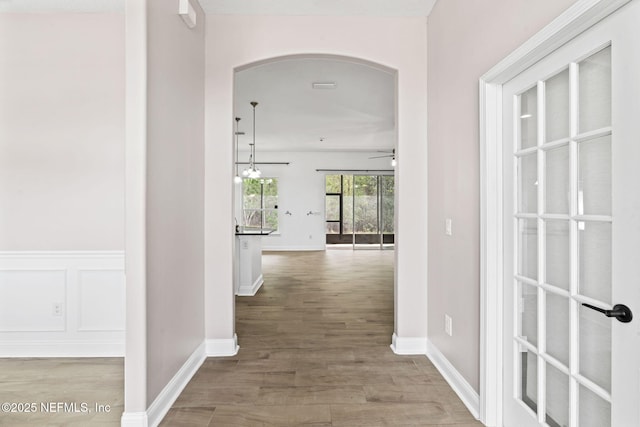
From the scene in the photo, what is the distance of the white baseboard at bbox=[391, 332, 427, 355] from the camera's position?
9.74 feet

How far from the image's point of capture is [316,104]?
5.75m

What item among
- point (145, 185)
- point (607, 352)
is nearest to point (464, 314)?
point (607, 352)

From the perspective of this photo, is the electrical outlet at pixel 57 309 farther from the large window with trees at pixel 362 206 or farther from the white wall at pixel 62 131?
the large window with trees at pixel 362 206

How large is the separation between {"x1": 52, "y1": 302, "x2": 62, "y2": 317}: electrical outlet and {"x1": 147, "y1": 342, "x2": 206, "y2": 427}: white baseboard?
1199mm

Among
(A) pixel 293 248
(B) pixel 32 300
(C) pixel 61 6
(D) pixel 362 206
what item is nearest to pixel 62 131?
(C) pixel 61 6

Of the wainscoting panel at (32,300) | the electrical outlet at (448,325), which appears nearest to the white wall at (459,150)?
the electrical outlet at (448,325)

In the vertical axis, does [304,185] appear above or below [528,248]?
above

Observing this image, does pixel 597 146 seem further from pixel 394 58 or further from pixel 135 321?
pixel 135 321

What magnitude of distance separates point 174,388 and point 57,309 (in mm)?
1408

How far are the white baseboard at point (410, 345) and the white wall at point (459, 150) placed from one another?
11cm

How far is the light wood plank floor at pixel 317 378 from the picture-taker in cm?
207

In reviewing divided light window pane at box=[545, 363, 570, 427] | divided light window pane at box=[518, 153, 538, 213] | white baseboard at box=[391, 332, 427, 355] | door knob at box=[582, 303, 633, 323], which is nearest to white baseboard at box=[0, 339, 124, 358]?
white baseboard at box=[391, 332, 427, 355]

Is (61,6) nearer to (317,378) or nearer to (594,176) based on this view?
(317,378)

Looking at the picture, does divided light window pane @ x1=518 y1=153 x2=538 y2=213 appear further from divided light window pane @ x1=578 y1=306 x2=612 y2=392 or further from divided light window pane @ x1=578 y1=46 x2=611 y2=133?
divided light window pane @ x1=578 y1=306 x2=612 y2=392
